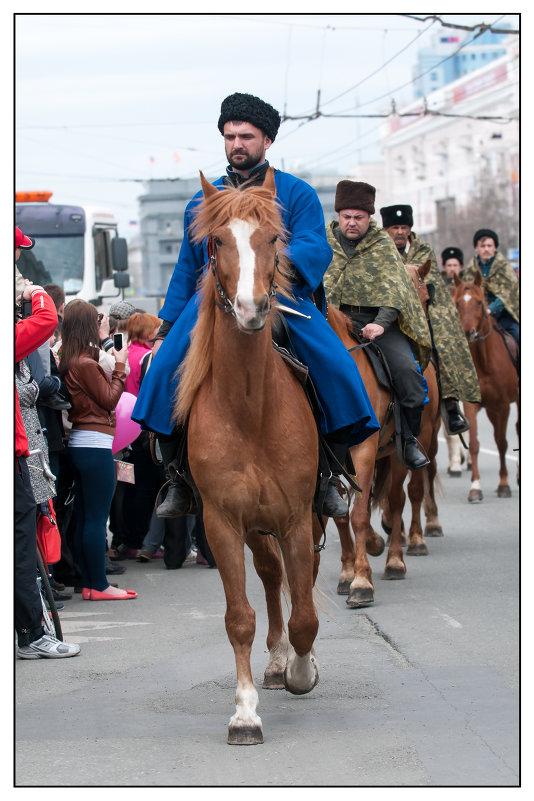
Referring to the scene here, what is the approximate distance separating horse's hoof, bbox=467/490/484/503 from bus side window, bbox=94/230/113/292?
11250 millimetres

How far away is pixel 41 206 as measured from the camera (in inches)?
967

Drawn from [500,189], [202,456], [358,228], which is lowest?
[202,456]

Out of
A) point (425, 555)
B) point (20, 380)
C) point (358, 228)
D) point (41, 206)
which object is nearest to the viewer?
point (20, 380)

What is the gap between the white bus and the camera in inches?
939

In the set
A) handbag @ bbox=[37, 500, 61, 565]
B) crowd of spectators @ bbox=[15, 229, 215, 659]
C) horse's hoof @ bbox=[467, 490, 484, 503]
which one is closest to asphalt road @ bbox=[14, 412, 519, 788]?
crowd of spectators @ bbox=[15, 229, 215, 659]

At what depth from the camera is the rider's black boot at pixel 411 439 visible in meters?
10.4

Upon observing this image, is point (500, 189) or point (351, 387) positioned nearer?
point (351, 387)

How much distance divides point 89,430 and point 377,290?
249cm

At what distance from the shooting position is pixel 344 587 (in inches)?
390

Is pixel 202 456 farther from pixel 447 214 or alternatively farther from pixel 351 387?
pixel 447 214

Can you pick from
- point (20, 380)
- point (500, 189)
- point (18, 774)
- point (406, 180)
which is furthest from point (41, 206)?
point (406, 180)

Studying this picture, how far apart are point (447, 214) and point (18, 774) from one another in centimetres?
8237

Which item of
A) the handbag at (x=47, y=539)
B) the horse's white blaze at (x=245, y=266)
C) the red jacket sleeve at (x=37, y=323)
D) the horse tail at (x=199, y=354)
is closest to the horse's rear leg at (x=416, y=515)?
the handbag at (x=47, y=539)

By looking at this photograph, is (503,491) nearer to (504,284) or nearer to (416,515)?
(504,284)
